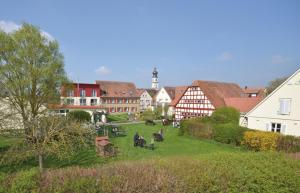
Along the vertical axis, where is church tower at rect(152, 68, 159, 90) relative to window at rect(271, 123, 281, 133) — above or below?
above

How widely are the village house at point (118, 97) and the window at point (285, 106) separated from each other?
37430 mm

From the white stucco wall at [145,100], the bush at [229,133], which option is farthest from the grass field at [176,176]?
the white stucco wall at [145,100]

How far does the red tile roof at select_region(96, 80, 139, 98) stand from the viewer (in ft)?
187

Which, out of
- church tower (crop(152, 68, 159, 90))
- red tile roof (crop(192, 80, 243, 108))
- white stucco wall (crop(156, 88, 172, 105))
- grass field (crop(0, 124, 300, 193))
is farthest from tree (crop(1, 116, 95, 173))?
church tower (crop(152, 68, 159, 90))

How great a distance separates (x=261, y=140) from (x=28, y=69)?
22682 millimetres

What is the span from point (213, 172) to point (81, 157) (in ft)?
40.4

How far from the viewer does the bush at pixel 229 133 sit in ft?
74.1

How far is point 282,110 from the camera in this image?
1003 inches

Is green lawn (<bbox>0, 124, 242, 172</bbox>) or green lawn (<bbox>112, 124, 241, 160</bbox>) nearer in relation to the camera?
green lawn (<bbox>0, 124, 242, 172</bbox>)

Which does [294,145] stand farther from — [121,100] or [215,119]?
[121,100]

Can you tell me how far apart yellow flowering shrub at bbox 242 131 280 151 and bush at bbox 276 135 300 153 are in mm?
309

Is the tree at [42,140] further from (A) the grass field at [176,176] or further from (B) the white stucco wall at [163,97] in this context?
(B) the white stucco wall at [163,97]

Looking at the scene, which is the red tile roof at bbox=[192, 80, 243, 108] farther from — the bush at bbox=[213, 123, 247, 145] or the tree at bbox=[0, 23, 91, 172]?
the tree at bbox=[0, 23, 91, 172]

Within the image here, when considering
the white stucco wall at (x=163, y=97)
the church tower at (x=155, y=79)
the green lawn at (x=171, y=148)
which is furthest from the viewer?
the church tower at (x=155, y=79)
